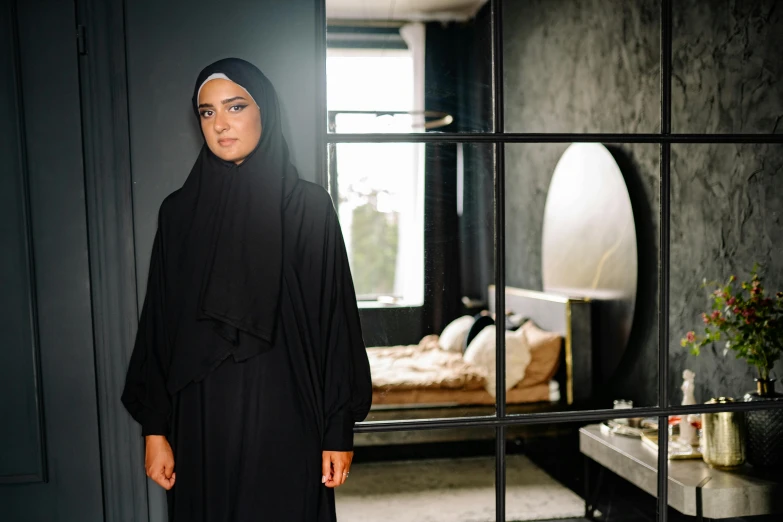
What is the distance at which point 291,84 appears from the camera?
1226 mm

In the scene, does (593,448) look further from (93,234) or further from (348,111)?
(93,234)

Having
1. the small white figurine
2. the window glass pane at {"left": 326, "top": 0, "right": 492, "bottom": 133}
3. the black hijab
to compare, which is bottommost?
the small white figurine

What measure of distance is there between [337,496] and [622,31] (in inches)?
53.6

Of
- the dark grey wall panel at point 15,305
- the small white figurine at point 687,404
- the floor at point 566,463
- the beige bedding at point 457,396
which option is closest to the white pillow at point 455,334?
the beige bedding at point 457,396

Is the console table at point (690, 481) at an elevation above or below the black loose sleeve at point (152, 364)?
below

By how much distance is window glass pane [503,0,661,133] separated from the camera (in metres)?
1.32

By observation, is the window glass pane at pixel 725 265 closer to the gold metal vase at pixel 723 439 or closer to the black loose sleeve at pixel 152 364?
the gold metal vase at pixel 723 439

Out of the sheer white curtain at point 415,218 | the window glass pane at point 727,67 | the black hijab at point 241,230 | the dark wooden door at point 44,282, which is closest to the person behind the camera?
the black hijab at point 241,230

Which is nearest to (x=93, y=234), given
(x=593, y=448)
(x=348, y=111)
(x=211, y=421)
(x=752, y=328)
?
(x=211, y=421)

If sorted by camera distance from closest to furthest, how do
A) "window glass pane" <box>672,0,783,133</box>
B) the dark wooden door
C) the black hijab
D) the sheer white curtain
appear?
1. the black hijab
2. the dark wooden door
3. the sheer white curtain
4. "window glass pane" <box>672,0,783,133</box>

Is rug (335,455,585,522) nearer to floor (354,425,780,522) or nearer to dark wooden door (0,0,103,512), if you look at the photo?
floor (354,425,780,522)

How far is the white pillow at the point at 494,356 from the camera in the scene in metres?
1.34

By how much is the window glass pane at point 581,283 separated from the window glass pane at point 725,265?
0.21 ft

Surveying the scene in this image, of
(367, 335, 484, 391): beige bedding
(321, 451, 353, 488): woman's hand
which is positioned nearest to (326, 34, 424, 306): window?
(367, 335, 484, 391): beige bedding
